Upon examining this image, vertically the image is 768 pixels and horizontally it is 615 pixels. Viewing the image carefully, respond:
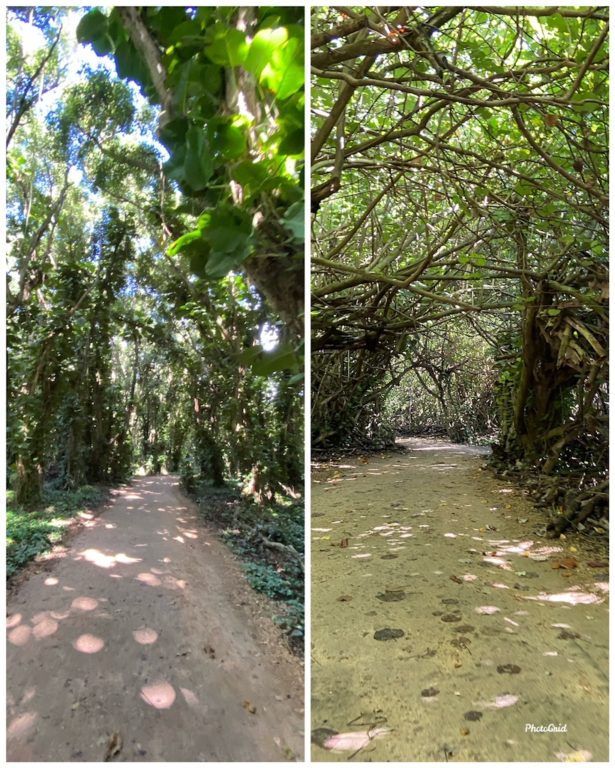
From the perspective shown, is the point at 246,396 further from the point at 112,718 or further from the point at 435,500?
the point at 435,500

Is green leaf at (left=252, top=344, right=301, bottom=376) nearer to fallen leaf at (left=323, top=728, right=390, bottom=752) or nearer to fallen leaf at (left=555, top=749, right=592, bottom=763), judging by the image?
fallen leaf at (left=323, top=728, right=390, bottom=752)

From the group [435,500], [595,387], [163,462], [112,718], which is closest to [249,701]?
[112,718]

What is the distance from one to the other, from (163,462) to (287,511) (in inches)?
10.6

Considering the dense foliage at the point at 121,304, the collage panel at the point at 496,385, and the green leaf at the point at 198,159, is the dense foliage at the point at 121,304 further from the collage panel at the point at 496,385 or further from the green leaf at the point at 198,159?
the collage panel at the point at 496,385

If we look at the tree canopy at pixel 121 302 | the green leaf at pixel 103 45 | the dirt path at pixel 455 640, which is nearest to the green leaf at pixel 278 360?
the tree canopy at pixel 121 302

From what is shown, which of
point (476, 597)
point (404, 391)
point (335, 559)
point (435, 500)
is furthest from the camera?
point (404, 391)

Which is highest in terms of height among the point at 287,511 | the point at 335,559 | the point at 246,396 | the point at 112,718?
the point at 246,396

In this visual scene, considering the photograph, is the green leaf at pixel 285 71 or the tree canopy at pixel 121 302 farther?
the tree canopy at pixel 121 302

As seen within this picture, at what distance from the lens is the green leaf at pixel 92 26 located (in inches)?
37.6

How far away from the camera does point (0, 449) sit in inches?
39.9

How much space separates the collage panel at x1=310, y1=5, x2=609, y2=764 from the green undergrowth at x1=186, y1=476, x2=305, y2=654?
1.17 feet

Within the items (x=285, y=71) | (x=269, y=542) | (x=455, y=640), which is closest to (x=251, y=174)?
(x=285, y=71)

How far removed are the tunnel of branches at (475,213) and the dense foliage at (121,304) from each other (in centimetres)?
48

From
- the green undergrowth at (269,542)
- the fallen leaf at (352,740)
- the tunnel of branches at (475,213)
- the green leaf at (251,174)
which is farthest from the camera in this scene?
the tunnel of branches at (475,213)
